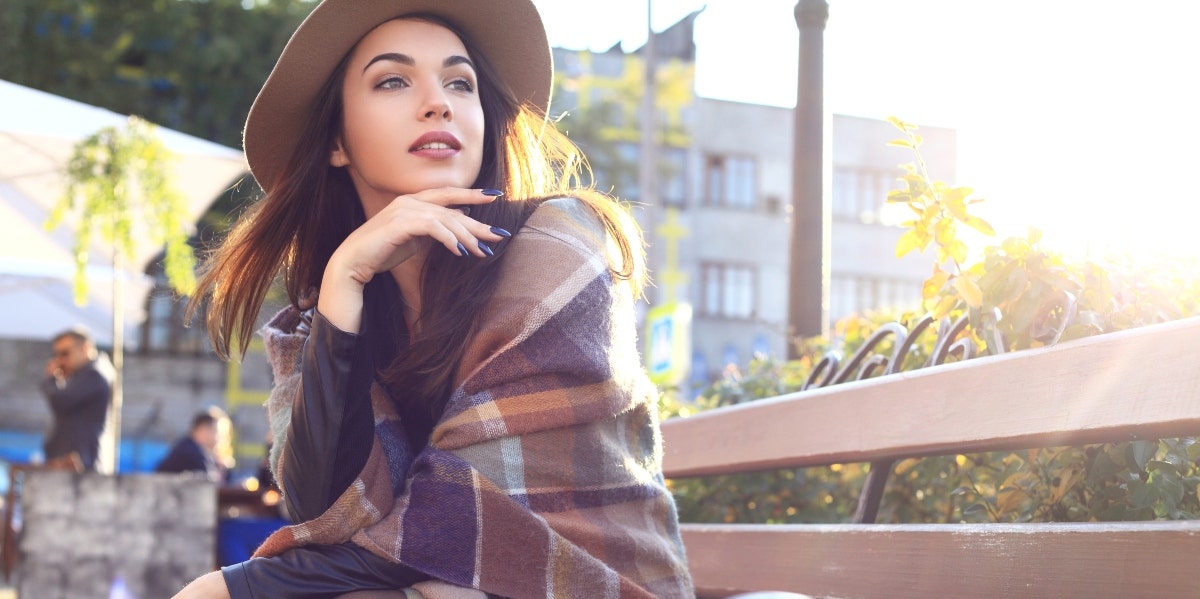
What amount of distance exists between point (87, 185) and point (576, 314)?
919 cm

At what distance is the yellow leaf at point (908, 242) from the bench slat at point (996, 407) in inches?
11.0

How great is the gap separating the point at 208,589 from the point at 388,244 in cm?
55

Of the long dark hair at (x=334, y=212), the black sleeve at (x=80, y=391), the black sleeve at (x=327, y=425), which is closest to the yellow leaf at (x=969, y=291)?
the long dark hair at (x=334, y=212)

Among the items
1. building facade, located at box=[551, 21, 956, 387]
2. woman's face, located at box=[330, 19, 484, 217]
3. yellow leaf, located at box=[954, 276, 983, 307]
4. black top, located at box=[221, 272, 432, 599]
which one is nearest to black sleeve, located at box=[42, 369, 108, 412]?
woman's face, located at box=[330, 19, 484, 217]

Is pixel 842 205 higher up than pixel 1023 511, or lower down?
higher up

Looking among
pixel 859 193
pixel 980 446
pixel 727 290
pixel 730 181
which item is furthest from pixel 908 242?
pixel 859 193

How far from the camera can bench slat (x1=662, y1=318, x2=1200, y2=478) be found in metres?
1.71

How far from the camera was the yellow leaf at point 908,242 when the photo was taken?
2.60m

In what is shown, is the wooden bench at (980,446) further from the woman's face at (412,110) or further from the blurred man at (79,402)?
the blurred man at (79,402)

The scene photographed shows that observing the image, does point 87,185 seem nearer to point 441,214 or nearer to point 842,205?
point 441,214

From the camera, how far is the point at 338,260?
228cm

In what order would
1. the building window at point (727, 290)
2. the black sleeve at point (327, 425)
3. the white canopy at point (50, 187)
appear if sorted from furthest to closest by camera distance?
the building window at point (727, 290) → the white canopy at point (50, 187) → the black sleeve at point (327, 425)

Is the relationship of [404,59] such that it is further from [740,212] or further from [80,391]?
[740,212]

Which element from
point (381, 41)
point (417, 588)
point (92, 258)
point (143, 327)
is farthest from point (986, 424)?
point (143, 327)
